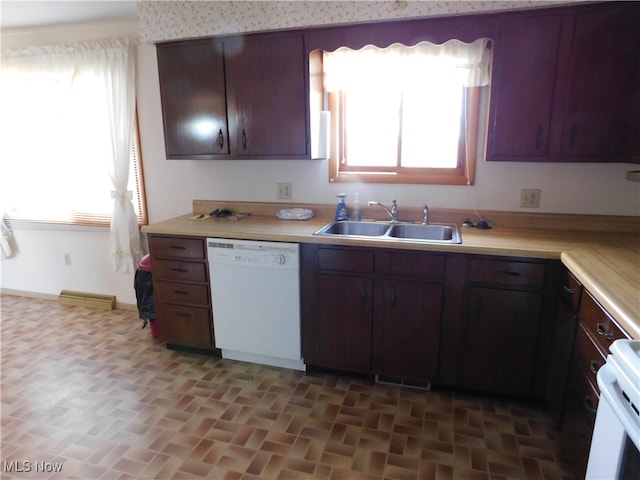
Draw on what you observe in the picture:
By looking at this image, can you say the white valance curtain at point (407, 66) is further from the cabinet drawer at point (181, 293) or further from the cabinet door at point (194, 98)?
the cabinet drawer at point (181, 293)

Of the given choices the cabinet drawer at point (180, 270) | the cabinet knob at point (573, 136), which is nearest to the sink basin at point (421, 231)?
the cabinet knob at point (573, 136)

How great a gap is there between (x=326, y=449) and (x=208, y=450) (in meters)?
0.57

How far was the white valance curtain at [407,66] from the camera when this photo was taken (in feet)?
7.54

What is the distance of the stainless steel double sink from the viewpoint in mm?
2479

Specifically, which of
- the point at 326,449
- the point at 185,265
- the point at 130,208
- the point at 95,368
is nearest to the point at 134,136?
the point at 130,208

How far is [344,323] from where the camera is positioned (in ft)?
7.80

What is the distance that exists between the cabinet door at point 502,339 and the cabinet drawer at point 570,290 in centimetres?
14

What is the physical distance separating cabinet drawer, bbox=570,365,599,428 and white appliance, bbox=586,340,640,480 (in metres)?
0.38

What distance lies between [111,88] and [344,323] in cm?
251

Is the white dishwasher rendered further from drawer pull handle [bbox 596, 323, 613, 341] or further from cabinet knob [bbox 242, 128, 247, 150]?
drawer pull handle [bbox 596, 323, 613, 341]

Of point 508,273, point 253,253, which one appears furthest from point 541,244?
point 253,253

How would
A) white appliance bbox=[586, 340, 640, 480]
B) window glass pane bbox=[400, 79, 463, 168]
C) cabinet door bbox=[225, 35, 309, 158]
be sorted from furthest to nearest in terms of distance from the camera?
window glass pane bbox=[400, 79, 463, 168], cabinet door bbox=[225, 35, 309, 158], white appliance bbox=[586, 340, 640, 480]

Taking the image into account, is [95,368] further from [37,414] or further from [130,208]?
[130,208]

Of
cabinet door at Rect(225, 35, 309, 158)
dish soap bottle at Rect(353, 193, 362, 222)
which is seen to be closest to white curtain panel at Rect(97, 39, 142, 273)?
cabinet door at Rect(225, 35, 309, 158)
